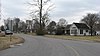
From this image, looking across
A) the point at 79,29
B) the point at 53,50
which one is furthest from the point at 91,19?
the point at 53,50

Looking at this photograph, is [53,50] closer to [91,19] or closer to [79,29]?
[79,29]

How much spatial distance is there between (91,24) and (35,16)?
3927 centimetres

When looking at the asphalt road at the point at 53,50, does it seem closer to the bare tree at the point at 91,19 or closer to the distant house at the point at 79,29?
→ the distant house at the point at 79,29

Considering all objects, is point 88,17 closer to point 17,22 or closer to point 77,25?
point 77,25

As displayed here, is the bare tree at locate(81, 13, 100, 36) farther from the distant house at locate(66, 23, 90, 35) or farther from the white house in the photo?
the white house

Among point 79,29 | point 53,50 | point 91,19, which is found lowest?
point 53,50

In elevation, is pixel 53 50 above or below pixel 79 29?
below

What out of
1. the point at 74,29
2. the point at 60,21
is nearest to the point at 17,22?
the point at 60,21

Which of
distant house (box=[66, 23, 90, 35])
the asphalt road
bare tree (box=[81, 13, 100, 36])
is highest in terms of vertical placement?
bare tree (box=[81, 13, 100, 36])

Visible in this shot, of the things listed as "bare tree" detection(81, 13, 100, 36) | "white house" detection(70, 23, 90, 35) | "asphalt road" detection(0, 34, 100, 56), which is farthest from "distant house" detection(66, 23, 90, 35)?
"asphalt road" detection(0, 34, 100, 56)

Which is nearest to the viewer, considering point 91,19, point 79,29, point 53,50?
point 53,50

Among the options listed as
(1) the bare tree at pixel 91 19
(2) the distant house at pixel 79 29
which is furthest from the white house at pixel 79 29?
(1) the bare tree at pixel 91 19

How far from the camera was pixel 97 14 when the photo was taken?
383 ft

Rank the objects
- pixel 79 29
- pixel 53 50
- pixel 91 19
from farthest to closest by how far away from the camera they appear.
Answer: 1. pixel 91 19
2. pixel 79 29
3. pixel 53 50
